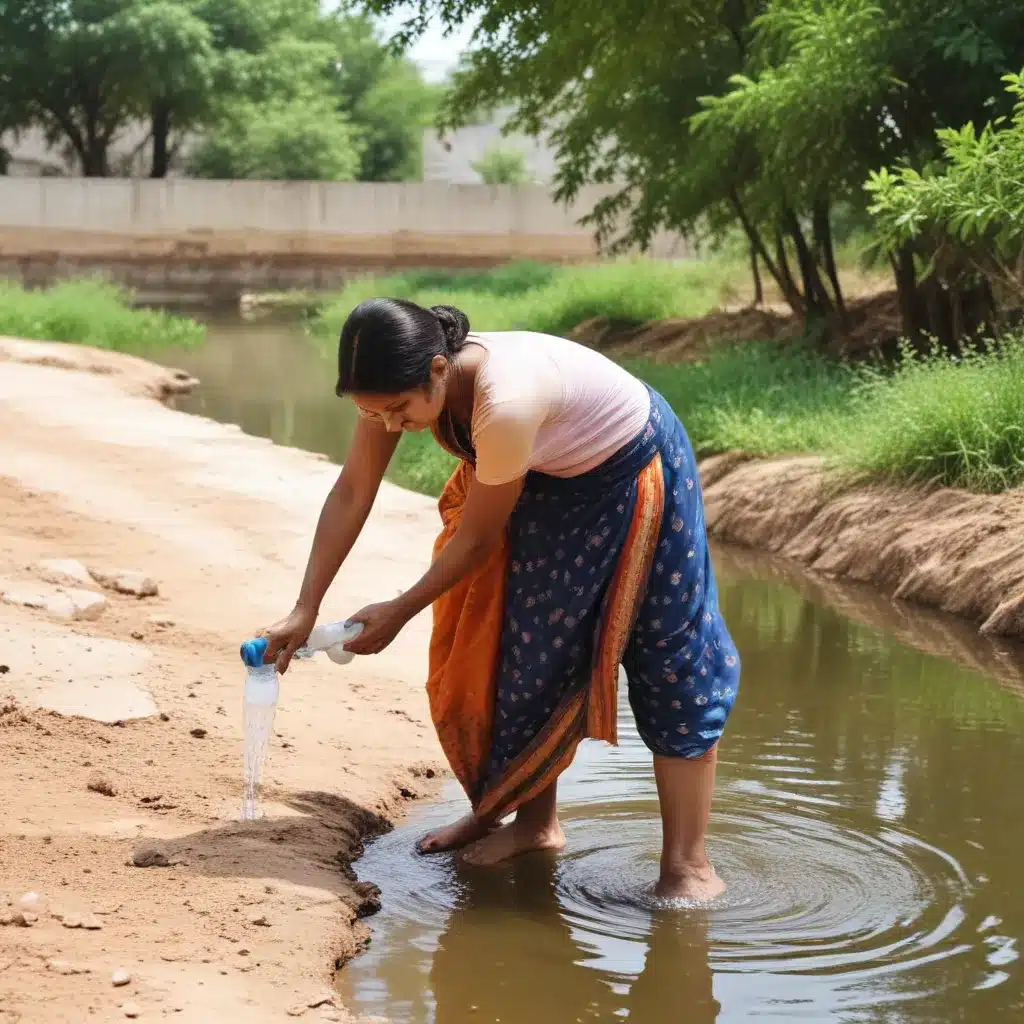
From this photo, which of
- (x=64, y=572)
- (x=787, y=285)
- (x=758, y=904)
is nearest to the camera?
(x=758, y=904)

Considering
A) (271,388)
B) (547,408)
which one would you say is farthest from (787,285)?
(547,408)

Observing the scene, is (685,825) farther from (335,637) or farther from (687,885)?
(335,637)

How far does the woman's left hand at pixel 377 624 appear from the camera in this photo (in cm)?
343

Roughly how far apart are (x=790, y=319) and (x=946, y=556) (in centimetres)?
837

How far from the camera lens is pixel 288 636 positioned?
361cm

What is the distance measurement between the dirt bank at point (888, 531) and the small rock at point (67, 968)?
15.5ft

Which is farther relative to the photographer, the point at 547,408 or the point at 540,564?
the point at 540,564

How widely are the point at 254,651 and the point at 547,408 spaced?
0.91m

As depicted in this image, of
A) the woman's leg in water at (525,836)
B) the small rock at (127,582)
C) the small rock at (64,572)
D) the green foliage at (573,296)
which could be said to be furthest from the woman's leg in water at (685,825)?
the green foliage at (573,296)

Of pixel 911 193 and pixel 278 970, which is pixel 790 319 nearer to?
pixel 911 193

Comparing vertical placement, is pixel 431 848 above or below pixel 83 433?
below

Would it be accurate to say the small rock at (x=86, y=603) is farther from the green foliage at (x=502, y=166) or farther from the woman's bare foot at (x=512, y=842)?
the green foliage at (x=502, y=166)

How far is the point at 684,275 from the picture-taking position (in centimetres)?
2162

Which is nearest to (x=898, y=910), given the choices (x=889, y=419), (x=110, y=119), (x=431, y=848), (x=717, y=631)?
(x=717, y=631)
